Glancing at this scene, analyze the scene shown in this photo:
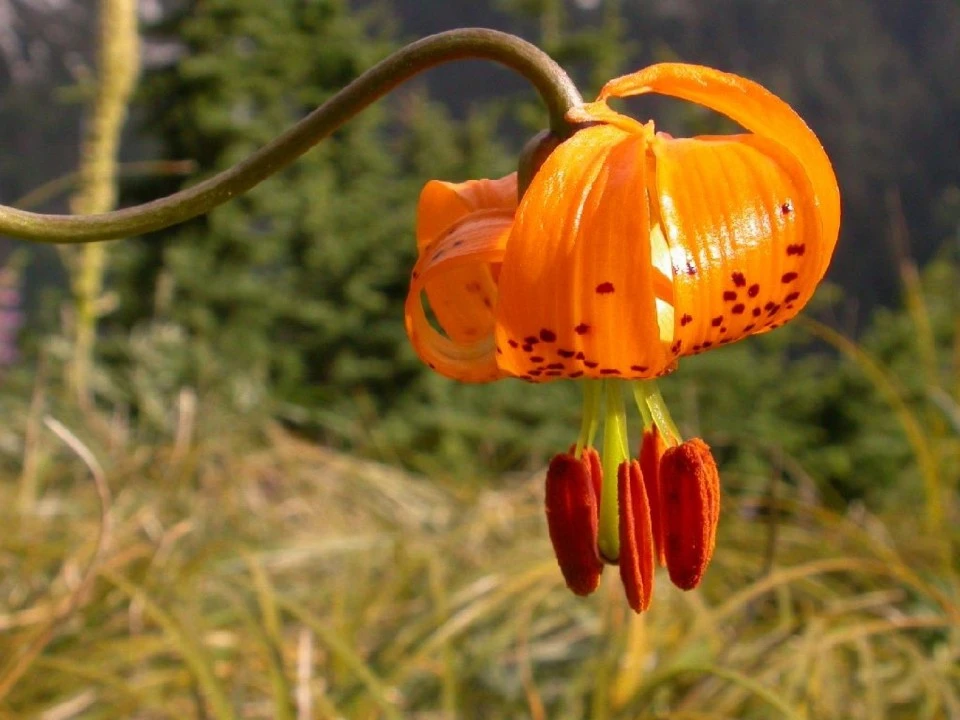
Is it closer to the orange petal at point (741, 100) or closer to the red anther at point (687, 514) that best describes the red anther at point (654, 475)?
the red anther at point (687, 514)

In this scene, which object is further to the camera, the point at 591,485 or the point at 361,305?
the point at 361,305

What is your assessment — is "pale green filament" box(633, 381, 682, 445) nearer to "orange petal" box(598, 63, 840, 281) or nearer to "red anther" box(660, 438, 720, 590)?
"red anther" box(660, 438, 720, 590)

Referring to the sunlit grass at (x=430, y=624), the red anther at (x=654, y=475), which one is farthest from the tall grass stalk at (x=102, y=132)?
the red anther at (x=654, y=475)

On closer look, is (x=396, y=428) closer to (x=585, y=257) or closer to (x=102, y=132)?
(x=102, y=132)

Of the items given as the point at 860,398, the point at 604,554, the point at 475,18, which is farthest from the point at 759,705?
the point at 475,18

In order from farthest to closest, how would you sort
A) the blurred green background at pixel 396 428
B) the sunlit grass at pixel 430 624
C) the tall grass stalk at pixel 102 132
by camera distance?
the tall grass stalk at pixel 102 132 < the blurred green background at pixel 396 428 < the sunlit grass at pixel 430 624

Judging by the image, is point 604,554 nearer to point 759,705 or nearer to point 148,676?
point 759,705

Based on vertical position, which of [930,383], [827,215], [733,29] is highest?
[733,29]
